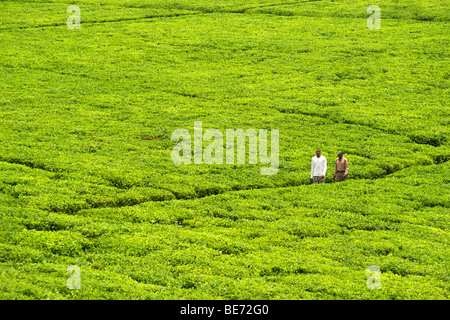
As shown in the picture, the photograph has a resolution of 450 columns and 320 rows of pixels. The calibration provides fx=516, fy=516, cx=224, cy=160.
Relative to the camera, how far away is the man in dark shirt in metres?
33.1

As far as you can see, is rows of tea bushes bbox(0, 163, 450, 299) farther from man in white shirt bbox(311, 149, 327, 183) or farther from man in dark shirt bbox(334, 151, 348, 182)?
man in dark shirt bbox(334, 151, 348, 182)

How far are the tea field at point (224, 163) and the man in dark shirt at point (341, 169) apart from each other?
534 mm

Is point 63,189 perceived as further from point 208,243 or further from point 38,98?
point 38,98

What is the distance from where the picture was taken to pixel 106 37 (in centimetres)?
7238

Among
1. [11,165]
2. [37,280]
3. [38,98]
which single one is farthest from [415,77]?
[37,280]

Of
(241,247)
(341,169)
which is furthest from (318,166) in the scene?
(241,247)

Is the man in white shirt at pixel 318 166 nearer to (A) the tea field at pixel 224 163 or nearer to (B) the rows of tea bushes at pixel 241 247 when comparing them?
(A) the tea field at pixel 224 163

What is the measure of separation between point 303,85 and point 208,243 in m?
35.0

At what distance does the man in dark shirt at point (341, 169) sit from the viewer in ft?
108

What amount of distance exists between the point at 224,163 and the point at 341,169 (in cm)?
816

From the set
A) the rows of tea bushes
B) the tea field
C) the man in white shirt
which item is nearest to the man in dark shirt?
the tea field

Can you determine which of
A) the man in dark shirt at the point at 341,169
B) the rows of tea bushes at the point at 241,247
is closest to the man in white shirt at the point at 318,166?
the man in dark shirt at the point at 341,169

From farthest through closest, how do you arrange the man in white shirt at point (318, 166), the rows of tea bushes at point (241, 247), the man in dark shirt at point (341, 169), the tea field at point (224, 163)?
the man in dark shirt at point (341, 169) < the man in white shirt at point (318, 166) < the tea field at point (224, 163) < the rows of tea bushes at point (241, 247)

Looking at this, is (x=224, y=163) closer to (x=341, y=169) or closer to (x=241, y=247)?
(x=341, y=169)
